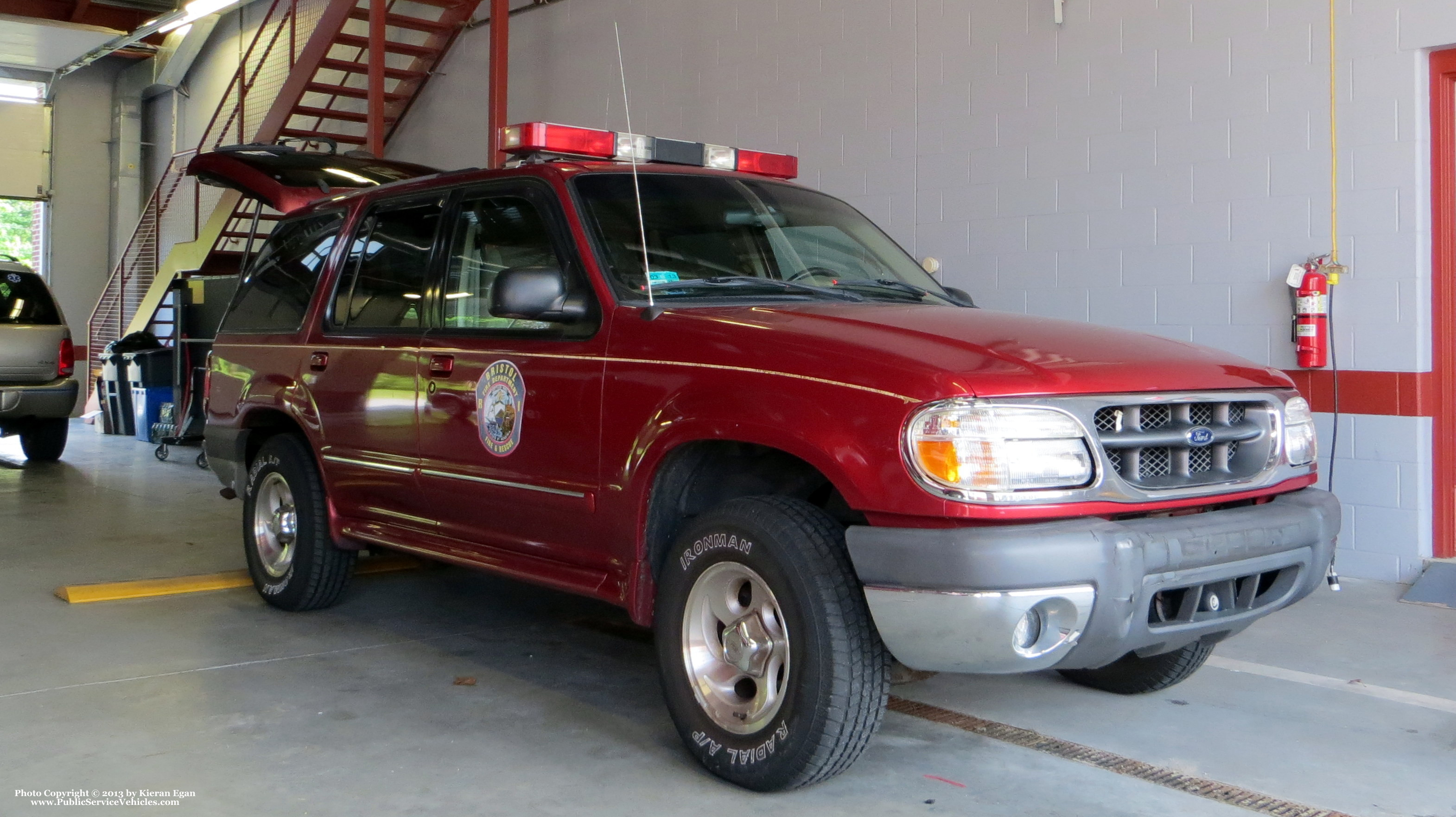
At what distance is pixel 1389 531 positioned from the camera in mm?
6109

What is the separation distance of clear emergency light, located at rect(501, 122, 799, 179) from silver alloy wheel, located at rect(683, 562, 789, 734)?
1.47 m

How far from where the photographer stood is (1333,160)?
621cm

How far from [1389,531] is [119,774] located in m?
5.55

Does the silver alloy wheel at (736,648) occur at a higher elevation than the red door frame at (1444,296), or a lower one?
lower

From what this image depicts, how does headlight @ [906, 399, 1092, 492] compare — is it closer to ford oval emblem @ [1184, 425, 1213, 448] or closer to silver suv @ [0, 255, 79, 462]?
ford oval emblem @ [1184, 425, 1213, 448]

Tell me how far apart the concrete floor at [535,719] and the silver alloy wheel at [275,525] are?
0.23 m

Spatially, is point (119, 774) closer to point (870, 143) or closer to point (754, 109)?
point (870, 143)

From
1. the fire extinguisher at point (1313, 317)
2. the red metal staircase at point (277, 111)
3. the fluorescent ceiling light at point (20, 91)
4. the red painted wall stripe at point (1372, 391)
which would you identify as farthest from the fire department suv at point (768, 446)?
the fluorescent ceiling light at point (20, 91)

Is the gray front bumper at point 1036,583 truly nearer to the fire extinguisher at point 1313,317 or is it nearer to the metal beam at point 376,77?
the fire extinguisher at point 1313,317

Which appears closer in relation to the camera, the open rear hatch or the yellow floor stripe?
the yellow floor stripe

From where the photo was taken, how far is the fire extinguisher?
613 cm

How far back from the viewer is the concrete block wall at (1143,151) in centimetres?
607

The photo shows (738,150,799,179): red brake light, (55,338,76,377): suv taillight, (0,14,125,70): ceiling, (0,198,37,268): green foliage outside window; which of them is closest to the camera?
(738,150,799,179): red brake light

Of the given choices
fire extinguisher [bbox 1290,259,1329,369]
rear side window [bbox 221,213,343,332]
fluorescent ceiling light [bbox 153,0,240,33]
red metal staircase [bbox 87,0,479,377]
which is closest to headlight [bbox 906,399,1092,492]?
rear side window [bbox 221,213,343,332]
